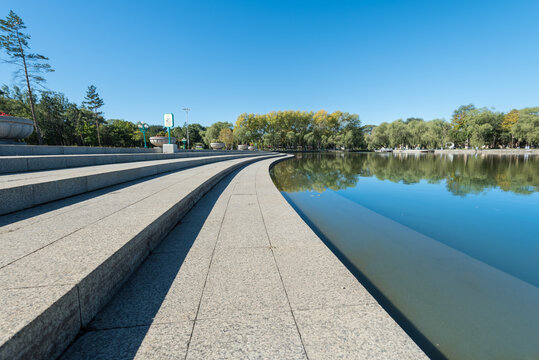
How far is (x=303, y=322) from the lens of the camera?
167 centimetres

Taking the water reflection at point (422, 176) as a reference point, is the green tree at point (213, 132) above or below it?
above

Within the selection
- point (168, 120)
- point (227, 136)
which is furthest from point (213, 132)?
point (168, 120)

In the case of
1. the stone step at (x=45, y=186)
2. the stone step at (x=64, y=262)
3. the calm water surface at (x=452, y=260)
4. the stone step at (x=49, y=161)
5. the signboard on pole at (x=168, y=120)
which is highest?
the signboard on pole at (x=168, y=120)

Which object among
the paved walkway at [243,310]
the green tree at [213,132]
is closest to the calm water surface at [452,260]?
the paved walkway at [243,310]

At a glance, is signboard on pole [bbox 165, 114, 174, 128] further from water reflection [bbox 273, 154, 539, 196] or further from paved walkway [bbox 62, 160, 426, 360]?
paved walkway [bbox 62, 160, 426, 360]

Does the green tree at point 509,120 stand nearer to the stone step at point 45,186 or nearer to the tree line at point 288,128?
the tree line at point 288,128

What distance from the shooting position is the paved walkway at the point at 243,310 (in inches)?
56.6

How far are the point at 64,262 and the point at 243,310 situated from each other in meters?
1.54

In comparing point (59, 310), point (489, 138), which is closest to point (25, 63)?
point (59, 310)

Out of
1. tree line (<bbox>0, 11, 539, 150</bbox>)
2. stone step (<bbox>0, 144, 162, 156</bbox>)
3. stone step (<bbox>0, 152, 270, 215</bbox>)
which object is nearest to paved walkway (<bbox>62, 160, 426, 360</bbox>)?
stone step (<bbox>0, 152, 270, 215</bbox>)

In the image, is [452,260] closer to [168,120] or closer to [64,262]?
[64,262]

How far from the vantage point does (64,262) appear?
1785 mm

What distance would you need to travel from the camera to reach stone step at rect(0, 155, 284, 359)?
48.4 inches

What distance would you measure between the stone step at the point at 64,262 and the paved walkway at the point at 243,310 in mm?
172
